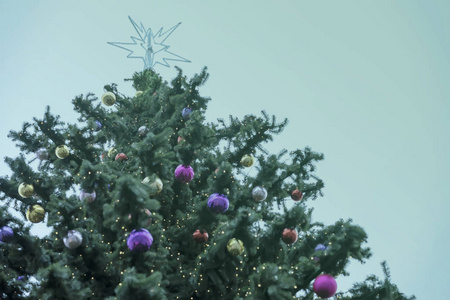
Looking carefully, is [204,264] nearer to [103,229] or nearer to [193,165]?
[103,229]

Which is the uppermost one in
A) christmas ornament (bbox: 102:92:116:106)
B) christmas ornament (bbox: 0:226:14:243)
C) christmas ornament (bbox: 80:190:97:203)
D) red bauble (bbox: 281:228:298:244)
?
christmas ornament (bbox: 102:92:116:106)

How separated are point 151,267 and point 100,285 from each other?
3.51ft

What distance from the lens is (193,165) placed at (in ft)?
28.8

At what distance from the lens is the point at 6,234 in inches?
254

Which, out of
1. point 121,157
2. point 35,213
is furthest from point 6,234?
point 121,157

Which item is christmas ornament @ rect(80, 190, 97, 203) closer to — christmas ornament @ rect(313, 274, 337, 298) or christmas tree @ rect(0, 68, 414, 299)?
christmas tree @ rect(0, 68, 414, 299)

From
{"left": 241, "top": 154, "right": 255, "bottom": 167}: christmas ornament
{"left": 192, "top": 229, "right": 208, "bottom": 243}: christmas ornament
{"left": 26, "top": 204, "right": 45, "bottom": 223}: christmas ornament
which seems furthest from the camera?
{"left": 241, "top": 154, "right": 255, "bottom": 167}: christmas ornament

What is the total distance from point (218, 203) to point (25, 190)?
336 cm

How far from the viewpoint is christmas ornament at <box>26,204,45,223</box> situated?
7578 mm

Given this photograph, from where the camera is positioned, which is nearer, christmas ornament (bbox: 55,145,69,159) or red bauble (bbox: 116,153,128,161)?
christmas ornament (bbox: 55,145,69,159)

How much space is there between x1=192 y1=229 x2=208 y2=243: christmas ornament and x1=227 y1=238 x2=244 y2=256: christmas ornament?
46.7 inches

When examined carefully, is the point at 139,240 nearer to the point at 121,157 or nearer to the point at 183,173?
the point at 183,173

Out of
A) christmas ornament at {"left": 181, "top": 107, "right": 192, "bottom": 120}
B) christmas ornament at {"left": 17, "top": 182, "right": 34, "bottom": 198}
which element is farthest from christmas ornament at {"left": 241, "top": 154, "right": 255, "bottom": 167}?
christmas ornament at {"left": 17, "top": 182, "right": 34, "bottom": 198}

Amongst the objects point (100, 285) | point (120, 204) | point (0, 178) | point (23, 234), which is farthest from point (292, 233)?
point (0, 178)
